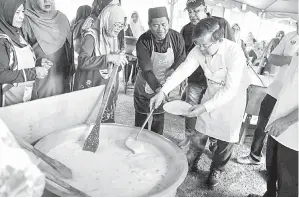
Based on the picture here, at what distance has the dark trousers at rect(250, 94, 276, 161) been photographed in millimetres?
2377

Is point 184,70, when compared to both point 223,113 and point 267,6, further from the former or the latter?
point 267,6

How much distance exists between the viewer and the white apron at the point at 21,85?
5.98 feet

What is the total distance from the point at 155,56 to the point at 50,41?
95 cm

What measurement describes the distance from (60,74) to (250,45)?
657 cm

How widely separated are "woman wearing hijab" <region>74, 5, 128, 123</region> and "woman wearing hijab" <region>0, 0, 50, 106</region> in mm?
403

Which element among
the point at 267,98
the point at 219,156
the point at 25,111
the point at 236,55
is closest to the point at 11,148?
the point at 25,111

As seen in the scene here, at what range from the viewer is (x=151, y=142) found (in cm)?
176

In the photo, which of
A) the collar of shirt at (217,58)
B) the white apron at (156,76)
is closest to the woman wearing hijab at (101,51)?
the white apron at (156,76)

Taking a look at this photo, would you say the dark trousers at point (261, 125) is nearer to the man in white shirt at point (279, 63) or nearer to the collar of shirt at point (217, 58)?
the man in white shirt at point (279, 63)

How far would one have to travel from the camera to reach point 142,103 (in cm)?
259

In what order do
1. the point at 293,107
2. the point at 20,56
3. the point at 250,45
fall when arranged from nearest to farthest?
1. the point at 293,107
2. the point at 20,56
3. the point at 250,45

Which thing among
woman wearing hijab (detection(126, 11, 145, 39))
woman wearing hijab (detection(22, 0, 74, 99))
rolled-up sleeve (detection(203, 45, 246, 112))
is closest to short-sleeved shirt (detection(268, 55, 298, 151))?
rolled-up sleeve (detection(203, 45, 246, 112))

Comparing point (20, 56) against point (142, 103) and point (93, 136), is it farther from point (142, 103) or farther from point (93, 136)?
point (142, 103)

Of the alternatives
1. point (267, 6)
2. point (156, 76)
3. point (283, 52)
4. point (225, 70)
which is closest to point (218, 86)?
point (225, 70)
